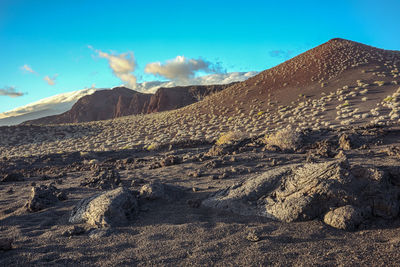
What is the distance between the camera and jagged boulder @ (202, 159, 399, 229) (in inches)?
166

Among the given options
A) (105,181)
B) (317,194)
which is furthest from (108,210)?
Result: (317,194)

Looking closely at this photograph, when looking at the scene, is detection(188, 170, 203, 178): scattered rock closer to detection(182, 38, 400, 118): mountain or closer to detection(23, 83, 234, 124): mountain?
detection(182, 38, 400, 118): mountain

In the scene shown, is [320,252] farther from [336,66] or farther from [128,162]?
[336,66]

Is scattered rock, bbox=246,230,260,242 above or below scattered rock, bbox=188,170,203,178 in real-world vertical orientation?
below

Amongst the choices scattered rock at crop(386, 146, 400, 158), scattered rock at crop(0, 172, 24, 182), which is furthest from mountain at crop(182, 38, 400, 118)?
scattered rock at crop(0, 172, 24, 182)

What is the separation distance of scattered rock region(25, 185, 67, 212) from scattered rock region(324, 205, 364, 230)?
578 centimetres

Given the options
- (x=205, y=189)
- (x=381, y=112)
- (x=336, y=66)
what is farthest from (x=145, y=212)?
(x=336, y=66)

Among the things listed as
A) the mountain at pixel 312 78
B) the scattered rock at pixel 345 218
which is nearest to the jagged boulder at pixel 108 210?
the scattered rock at pixel 345 218

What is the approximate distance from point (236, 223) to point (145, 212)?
184 cm

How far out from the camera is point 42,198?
19.8 feet

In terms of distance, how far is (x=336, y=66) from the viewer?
38656mm

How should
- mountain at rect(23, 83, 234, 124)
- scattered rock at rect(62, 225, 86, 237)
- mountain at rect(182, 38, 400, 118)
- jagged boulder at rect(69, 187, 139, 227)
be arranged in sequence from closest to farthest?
scattered rock at rect(62, 225, 86, 237)
jagged boulder at rect(69, 187, 139, 227)
mountain at rect(182, 38, 400, 118)
mountain at rect(23, 83, 234, 124)

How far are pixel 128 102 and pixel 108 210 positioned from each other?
99.1 meters

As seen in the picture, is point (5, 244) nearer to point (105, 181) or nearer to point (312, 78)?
point (105, 181)
